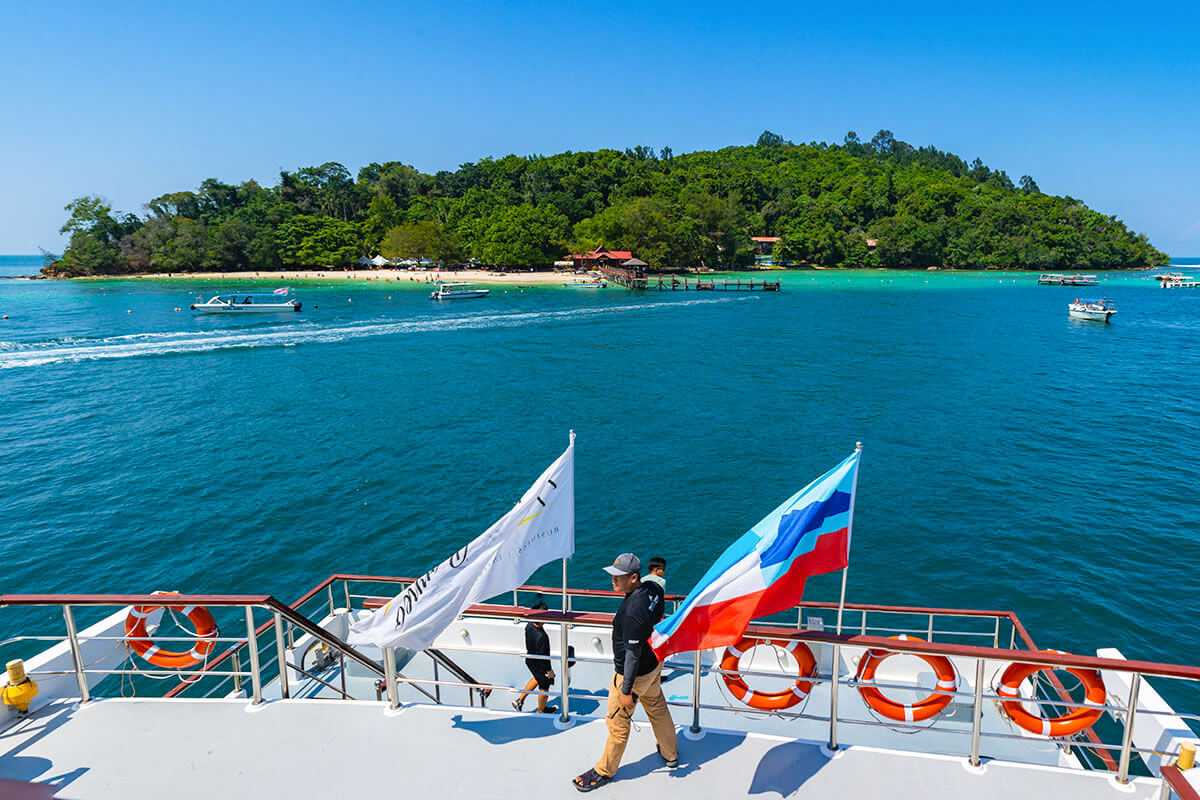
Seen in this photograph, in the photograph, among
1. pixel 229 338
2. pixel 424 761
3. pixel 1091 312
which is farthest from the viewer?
pixel 1091 312

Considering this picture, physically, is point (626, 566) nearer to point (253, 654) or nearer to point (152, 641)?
point (253, 654)

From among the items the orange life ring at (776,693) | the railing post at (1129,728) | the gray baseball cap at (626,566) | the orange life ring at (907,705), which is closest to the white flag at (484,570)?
the gray baseball cap at (626,566)

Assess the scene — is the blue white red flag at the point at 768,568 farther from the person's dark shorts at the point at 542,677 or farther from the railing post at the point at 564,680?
the person's dark shorts at the point at 542,677

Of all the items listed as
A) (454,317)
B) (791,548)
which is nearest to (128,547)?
(791,548)

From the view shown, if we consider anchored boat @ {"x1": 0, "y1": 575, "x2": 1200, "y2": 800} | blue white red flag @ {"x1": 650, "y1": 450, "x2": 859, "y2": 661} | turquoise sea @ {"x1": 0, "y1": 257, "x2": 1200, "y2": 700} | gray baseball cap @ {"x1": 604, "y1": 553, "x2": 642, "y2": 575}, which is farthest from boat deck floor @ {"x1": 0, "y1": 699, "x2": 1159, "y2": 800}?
turquoise sea @ {"x1": 0, "y1": 257, "x2": 1200, "y2": 700}

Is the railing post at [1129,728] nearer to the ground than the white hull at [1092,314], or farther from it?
nearer to the ground

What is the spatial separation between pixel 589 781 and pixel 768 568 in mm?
2589

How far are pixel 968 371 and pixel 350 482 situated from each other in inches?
1695

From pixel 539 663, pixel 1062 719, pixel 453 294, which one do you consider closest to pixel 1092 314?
pixel 453 294

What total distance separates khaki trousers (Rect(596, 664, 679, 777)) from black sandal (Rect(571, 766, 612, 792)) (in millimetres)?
53

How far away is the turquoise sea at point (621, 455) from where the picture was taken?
19.2 metres

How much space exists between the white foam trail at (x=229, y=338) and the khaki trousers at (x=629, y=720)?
2358 inches

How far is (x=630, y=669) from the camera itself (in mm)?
5801

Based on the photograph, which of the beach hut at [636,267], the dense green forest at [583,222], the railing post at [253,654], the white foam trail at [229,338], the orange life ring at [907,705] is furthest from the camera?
the dense green forest at [583,222]
